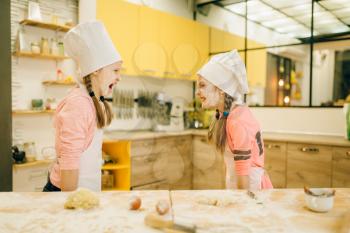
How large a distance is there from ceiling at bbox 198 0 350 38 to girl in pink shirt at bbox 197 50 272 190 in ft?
8.42

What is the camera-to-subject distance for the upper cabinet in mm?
3436

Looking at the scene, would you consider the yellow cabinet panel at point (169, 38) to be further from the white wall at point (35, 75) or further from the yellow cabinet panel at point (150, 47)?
the white wall at point (35, 75)

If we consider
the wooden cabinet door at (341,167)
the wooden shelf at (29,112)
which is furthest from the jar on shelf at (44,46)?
the wooden cabinet door at (341,167)

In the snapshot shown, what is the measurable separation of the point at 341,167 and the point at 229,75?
6.50 feet

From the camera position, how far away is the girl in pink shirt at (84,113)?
1.31 meters

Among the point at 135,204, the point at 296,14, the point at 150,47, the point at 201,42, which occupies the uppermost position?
the point at 296,14

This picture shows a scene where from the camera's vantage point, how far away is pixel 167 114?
419 cm

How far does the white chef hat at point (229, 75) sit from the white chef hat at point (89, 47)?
573 mm

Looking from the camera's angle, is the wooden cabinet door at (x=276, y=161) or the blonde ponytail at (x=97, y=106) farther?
the wooden cabinet door at (x=276, y=161)

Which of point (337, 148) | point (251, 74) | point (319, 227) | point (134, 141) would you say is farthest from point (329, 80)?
point (319, 227)

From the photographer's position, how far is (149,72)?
12.5 ft

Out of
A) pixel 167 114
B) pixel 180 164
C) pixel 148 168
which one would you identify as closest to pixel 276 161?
pixel 180 164

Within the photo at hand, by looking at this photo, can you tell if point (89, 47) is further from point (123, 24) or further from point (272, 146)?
point (272, 146)

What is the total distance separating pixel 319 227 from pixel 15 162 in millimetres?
2635
